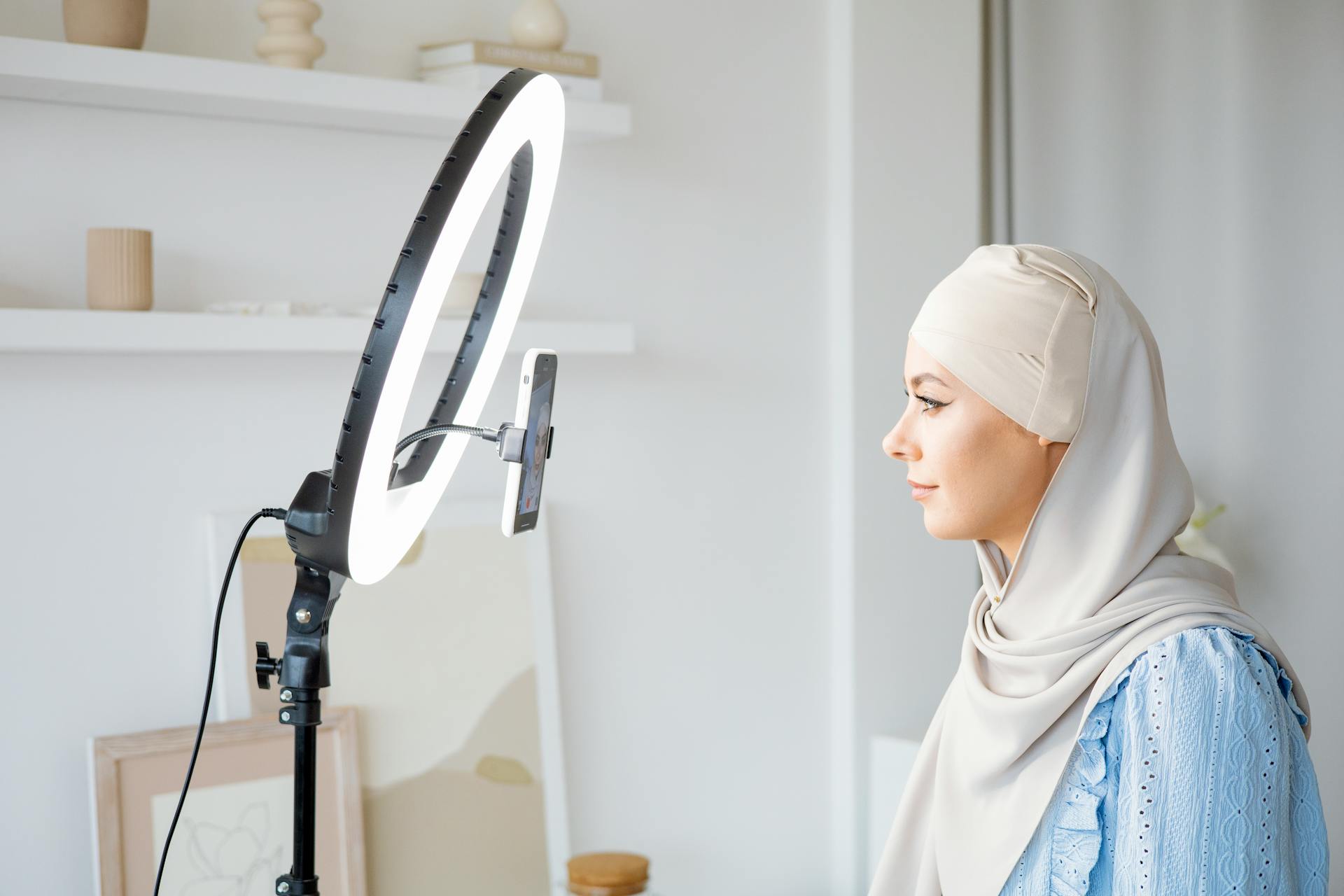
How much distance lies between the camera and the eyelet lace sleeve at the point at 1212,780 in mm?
1126

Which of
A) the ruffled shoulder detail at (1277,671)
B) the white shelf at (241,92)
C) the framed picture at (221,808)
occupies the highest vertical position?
the white shelf at (241,92)

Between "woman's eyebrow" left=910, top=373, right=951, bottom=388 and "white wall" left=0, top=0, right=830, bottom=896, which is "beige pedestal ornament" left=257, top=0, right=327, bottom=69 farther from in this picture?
"woman's eyebrow" left=910, top=373, right=951, bottom=388

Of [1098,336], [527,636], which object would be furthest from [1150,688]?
[527,636]

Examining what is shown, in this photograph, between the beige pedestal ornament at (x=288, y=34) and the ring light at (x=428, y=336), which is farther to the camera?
the beige pedestal ornament at (x=288, y=34)

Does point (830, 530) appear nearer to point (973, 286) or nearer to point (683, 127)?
point (683, 127)

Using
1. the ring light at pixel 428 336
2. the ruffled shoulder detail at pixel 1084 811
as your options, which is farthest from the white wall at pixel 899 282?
the ring light at pixel 428 336

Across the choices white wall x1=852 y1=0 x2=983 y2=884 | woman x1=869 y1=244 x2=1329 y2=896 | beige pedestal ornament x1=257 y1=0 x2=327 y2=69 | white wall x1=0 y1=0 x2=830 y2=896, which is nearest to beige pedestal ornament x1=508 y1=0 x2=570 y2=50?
white wall x1=0 y1=0 x2=830 y2=896

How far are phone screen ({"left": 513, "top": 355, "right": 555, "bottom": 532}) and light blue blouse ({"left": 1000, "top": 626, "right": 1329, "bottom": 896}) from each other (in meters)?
0.63

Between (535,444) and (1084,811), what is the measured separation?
69 centimetres

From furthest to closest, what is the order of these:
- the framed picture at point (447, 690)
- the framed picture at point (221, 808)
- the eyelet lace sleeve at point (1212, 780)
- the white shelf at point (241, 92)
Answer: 1. the framed picture at point (447, 690)
2. the framed picture at point (221, 808)
3. the white shelf at point (241, 92)
4. the eyelet lace sleeve at point (1212, 780)

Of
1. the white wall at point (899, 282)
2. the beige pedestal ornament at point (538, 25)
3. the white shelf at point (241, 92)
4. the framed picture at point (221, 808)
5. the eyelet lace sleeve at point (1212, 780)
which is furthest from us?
the white wall at point (899, 282)

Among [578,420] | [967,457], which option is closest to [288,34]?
[578,420]

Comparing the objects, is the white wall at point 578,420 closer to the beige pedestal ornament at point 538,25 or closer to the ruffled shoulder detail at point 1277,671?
the beige pedestal ornament at point 538,25

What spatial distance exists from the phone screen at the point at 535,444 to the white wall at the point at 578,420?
3.63 ft
